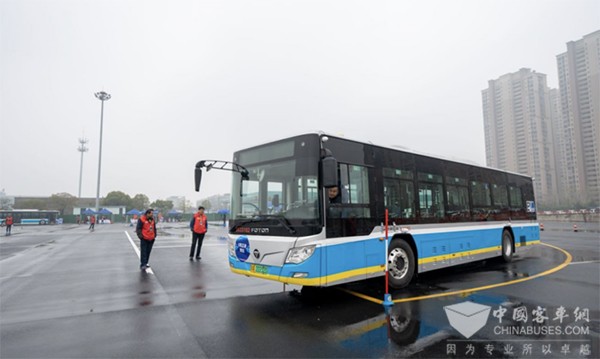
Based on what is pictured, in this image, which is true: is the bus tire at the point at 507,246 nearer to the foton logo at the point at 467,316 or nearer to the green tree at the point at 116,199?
the foton logo at the point at 467,316

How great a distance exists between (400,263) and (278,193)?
314cm

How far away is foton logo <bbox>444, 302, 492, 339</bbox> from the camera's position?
14.1 feet

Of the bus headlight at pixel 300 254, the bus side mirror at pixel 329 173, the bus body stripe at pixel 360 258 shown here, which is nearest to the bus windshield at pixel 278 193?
the bus headlight at pixel 300 254

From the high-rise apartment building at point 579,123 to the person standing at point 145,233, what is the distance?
59.4m

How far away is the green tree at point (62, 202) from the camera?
81438 mm

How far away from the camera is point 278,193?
5.46m

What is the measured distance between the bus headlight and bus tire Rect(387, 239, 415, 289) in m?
2.15

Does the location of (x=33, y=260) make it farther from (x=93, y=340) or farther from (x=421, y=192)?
(x=421, y=192)

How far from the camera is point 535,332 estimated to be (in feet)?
13.5

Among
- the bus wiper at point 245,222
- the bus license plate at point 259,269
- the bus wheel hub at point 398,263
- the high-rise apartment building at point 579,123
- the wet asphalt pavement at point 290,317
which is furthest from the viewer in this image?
the high-rise apartment building at point 579,123

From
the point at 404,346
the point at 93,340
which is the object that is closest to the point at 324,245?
the point at 404,346

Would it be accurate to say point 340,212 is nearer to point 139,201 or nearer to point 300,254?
point 300,254

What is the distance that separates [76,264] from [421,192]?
11.3 m

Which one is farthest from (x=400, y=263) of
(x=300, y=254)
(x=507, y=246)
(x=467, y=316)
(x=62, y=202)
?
(x=62, y=202)
